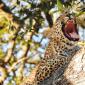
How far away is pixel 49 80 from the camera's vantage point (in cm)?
315

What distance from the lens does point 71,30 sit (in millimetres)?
3248

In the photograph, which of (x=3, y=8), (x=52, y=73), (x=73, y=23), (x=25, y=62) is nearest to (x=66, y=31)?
(x=73, y=23)

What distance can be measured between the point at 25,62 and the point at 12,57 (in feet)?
0.85

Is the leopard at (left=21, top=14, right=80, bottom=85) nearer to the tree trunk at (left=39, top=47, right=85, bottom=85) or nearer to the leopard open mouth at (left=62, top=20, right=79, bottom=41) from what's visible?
the leopard open mouth at (left=62, top=20, right=79, bottom=41)

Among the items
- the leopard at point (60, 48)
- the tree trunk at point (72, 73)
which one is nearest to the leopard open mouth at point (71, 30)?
the leopard at point (60, 48)

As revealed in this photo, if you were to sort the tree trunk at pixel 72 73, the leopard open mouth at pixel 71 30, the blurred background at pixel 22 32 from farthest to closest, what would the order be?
the blurred background at pixel 22 32, the leopard open mouth at pixel 71 30, the tree trunk at pixel 72 73

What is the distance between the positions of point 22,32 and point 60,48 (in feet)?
4.28

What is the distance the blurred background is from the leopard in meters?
0.43

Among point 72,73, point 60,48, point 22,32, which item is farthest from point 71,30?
point 22,32

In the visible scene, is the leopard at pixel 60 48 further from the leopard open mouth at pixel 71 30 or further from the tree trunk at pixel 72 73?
the tree trunk at pixel 72 73

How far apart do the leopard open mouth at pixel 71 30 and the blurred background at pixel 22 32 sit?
49 centimetres

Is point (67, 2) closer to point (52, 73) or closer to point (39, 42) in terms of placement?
point (52, 73)

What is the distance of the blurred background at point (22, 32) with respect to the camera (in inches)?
168

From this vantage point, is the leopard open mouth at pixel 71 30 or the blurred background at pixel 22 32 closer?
the leopard open mouth at pixel 71 30
